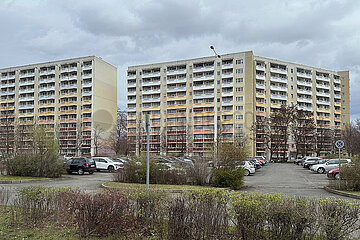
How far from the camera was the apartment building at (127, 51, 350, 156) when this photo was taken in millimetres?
82875

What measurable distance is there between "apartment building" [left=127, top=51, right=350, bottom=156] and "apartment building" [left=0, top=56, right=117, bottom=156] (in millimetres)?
8050

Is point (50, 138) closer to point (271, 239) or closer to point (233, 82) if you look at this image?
point (271, 239)

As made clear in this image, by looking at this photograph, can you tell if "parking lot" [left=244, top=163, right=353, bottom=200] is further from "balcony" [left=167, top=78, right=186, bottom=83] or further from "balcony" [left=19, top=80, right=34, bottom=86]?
"balcony" [left=19, top=80, right=34, bottom=86]

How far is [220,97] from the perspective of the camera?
8519 cm

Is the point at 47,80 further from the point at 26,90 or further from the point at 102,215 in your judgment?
the point at 102,215

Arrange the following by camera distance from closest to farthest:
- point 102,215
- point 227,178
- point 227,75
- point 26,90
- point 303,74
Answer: point 102,215, point 227,178, point 227,75, point 303,74, point 26,90

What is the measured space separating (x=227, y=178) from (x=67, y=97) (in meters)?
82.0

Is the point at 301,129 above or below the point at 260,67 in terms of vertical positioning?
below

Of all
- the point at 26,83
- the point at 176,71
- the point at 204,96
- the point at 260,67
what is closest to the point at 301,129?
the point at 260,67

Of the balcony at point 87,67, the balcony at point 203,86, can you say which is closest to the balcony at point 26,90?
the balcony at point 87,67

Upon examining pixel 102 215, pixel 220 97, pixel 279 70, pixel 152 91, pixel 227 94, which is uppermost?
Result: pixel 279 70

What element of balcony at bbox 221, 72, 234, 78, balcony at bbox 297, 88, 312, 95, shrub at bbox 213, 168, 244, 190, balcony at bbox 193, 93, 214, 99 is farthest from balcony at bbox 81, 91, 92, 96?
shrub at bbox 213, 168, 244, 190

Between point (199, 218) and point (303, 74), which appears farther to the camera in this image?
point (303, 74)

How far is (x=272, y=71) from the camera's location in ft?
289
